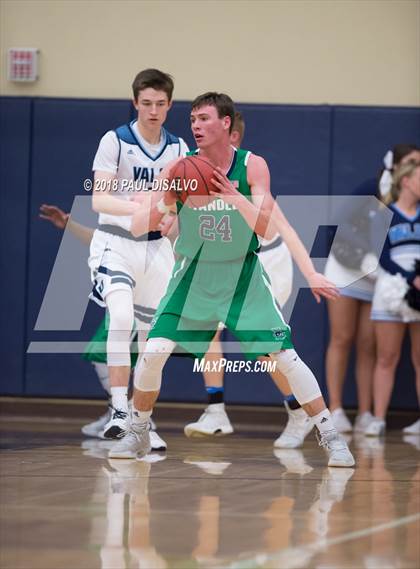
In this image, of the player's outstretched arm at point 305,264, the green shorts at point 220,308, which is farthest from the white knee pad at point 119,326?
the player's outstretched arm at point 305,264

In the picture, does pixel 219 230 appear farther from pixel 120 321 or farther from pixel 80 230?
pixel 80 230

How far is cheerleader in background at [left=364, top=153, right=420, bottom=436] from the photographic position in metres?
8.62

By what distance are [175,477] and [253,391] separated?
3.72 meters

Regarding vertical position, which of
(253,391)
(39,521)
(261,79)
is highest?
Answer: (261,79)

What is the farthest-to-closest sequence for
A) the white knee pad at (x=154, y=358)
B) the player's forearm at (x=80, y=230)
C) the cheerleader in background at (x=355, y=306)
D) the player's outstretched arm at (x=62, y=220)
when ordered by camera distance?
the cheerleader in background at (x=355, y=306) → the player's forearm at (x=80, y=230) → the player's outstretched arm at (x=62, y=220) → the white knee pad at (x=154, y=358)

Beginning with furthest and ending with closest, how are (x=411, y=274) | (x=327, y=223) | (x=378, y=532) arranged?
1. (x=327, y=223)
2. (x=411, y=274)
3. (x=378, y=532)

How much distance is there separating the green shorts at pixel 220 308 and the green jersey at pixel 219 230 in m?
0.05

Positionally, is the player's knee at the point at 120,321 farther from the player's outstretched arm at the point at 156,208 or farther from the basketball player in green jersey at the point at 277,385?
the player's outstretched arm at the point at 156,208

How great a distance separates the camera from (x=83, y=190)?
9.59m

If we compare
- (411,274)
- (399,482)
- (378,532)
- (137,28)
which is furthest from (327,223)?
(378,532)

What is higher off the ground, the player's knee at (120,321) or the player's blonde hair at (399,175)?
the player's blonde hair at (399,175)

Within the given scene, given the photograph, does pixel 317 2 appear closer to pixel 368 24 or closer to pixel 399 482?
pixel 368 24

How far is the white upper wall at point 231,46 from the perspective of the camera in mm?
9438

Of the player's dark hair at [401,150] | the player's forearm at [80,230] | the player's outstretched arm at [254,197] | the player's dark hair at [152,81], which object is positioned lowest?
the player's forearm at [80,230]
